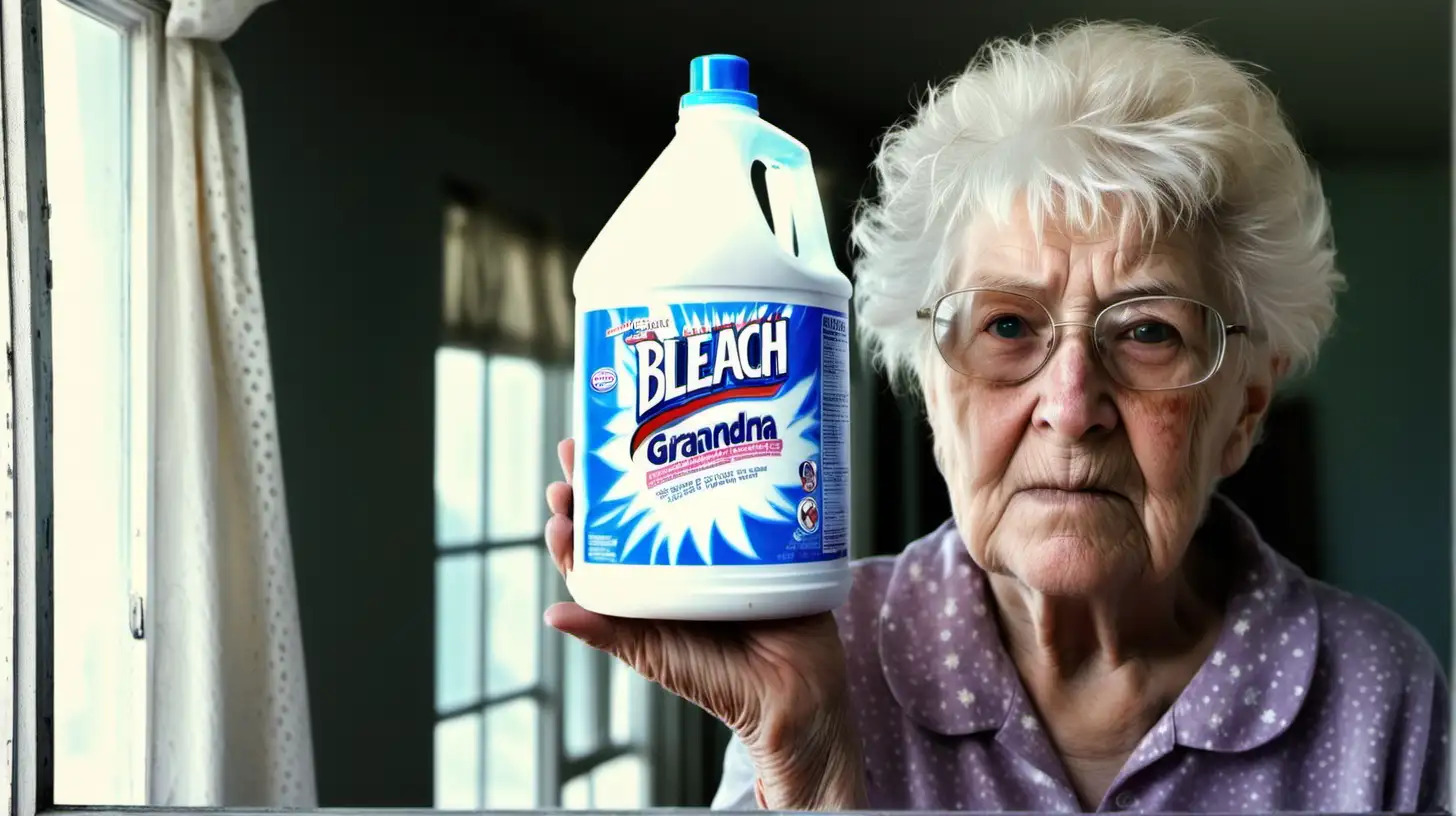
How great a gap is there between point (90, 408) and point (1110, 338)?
3.06 feet

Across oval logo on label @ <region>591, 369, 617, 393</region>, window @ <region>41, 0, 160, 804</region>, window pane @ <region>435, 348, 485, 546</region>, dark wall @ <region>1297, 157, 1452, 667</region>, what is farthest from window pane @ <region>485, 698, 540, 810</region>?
dark wall @ <region>1297, 157, 1452, 667</region>

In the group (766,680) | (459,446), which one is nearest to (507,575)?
(459,446)

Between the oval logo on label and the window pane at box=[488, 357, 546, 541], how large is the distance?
29 centimetres

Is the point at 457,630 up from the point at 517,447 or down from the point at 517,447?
down

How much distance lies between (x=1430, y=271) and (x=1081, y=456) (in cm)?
38

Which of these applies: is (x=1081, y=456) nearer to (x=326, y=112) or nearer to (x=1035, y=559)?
(x=1035, y=559)

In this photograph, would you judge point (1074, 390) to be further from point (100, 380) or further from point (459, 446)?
point (100, 380)

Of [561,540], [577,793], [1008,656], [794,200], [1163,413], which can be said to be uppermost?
[794,200]

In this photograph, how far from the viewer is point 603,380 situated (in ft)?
2.83

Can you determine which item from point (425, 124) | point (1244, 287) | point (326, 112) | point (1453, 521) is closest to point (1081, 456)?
point (1244, 287)

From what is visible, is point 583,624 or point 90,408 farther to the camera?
point 90,408

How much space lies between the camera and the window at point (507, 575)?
1121 millimetres

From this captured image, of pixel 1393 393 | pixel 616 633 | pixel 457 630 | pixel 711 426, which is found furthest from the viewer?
pixel 457 630

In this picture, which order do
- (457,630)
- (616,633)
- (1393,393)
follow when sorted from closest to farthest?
1. (616,633)
2. (1393,393)
3. (457,630)
